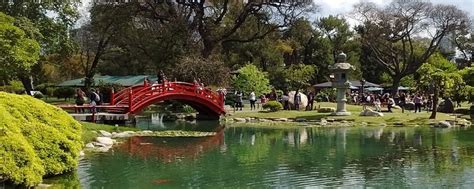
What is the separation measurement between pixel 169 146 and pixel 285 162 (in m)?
5.84

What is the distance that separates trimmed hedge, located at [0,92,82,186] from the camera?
460 inches

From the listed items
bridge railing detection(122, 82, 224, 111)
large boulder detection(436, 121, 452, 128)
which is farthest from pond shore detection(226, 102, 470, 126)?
bridge railing detection(122, 82, 224, 111)

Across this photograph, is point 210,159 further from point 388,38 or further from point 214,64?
point 388,38

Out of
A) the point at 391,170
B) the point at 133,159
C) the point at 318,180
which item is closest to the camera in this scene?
the point at 318,180

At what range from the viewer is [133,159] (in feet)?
61.1

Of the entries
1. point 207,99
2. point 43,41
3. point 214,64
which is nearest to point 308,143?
point 207,99

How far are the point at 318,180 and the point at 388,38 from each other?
44828 mm

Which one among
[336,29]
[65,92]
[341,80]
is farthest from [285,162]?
[336,29]

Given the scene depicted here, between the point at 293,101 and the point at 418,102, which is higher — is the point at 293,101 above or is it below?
above

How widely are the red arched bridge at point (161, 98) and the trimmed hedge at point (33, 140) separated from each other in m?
13.3

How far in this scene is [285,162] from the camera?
1816 centimetres

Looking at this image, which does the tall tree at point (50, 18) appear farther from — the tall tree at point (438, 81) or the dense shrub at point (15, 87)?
the tall tree at point (438, 81)

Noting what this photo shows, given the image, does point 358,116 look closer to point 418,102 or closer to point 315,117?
point 315,117

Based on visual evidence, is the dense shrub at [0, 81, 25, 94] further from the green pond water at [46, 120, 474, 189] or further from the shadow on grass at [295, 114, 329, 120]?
the green pond water at [46, 120, 474, 189]
